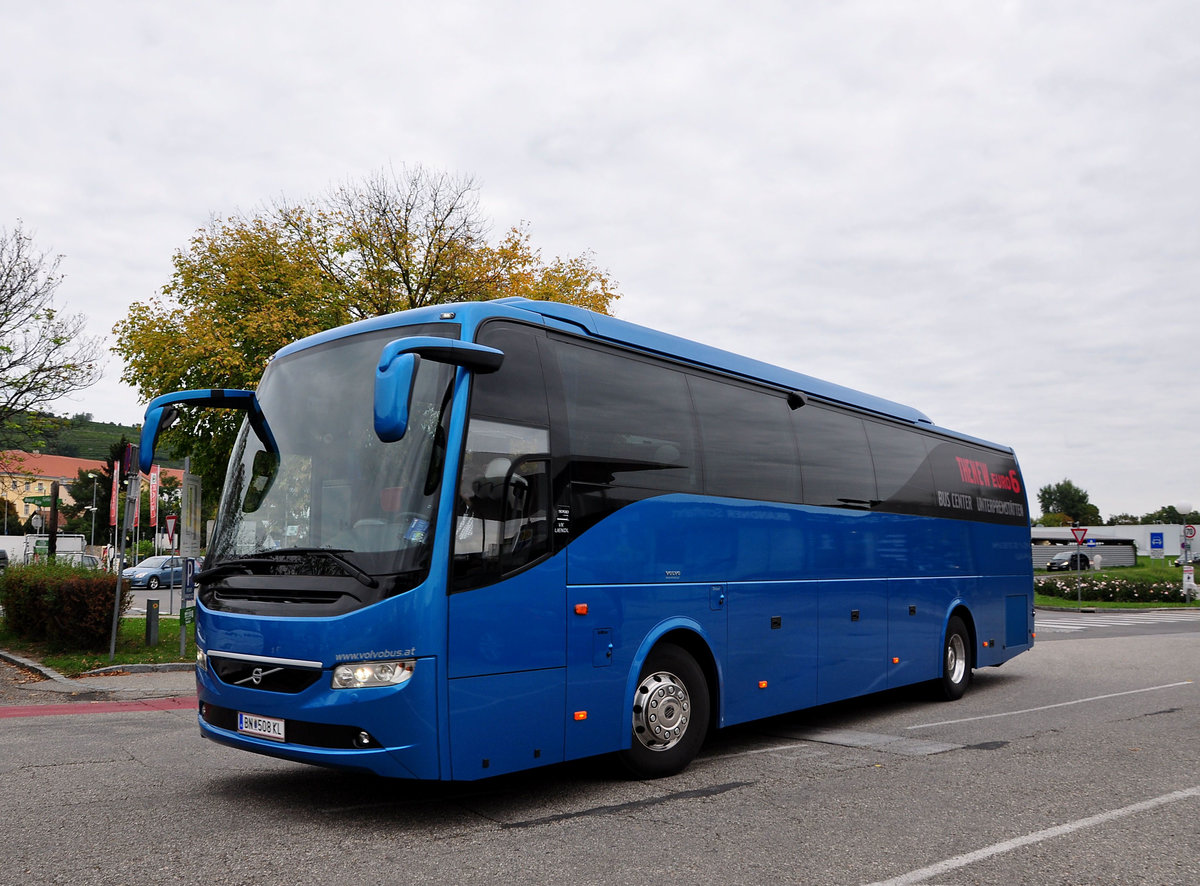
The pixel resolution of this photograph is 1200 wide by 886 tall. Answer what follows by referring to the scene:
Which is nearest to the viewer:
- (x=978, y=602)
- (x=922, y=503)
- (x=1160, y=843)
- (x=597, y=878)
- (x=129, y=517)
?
(x=597, y=878)

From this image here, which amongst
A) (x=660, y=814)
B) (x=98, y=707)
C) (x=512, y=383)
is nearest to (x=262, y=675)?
(x=512, y=383)

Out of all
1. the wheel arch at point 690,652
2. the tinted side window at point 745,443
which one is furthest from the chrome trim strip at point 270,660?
the tinted side window at point 745,443

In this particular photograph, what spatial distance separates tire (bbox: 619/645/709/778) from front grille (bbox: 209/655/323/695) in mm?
2322

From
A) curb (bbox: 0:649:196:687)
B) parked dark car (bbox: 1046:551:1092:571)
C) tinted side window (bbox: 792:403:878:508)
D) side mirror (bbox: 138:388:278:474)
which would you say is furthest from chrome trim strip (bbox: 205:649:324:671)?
parked dark car (bbox: 1046:551:1092:571)

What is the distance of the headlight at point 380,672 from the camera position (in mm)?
5539

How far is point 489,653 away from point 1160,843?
153 inches

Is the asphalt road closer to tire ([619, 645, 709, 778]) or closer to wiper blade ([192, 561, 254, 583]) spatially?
tire ([619, 645, 709, 778])

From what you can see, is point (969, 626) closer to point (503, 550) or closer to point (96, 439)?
point (503, 550)

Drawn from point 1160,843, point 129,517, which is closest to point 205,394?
point 1160,843

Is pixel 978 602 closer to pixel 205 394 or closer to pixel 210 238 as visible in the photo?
pixel 205 394

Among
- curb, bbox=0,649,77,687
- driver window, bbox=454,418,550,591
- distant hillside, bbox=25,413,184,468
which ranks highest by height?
distant hillside, bbox=25,413,184,468

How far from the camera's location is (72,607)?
16766 mm

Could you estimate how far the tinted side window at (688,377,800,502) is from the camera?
8.07 meters

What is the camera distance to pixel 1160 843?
551 cm
